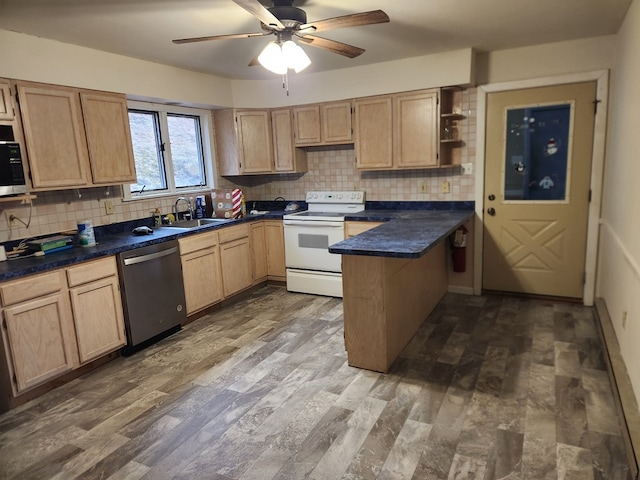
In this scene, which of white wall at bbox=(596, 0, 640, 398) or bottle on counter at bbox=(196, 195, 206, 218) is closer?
white wall at bbox=(596, 0, 640, 398)

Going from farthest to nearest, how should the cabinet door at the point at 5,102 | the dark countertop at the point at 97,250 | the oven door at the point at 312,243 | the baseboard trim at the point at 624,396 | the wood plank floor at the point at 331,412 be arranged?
the oven door at the point at 312,243 → the cabinet door at the point at 5,102 → the dark countertop at the point at 97,250 → the wood plank floor at the point at 331,412 → the baseboard trim at the point at 624,396

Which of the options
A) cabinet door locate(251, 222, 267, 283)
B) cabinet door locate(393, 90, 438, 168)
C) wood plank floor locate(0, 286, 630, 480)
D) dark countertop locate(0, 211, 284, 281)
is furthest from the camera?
cabinet door locate(251, 222, 267, 283)

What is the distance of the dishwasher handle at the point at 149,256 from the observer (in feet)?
10.2

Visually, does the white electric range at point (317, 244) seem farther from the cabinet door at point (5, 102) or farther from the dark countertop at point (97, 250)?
the cabinet door at point (5, 102)

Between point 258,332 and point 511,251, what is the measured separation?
2.54 metres

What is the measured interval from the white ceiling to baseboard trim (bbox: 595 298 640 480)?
2198 mm

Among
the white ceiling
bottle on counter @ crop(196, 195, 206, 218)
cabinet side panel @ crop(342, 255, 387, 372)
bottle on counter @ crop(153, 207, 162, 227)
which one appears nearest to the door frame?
the white ceiling

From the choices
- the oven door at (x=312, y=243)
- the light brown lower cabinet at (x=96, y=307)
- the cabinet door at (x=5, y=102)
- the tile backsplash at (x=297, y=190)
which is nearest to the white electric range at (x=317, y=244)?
the oven door at (x=312, y=243)

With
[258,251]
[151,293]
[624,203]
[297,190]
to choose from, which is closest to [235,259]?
[258,251]

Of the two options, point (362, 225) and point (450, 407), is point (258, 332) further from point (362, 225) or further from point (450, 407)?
point (450, 407)

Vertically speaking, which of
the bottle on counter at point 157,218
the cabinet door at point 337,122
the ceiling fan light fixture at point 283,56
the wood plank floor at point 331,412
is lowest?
the wood plank floor at point 331,412

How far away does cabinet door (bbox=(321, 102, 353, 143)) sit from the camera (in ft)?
14.1

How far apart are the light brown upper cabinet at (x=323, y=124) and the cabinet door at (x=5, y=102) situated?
2.60 m

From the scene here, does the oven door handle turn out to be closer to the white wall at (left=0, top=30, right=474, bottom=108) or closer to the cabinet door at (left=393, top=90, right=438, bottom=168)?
the cabinet door at (left=393, top=90, right=438, bottom=168)
